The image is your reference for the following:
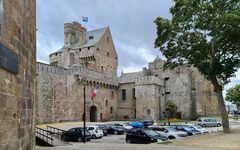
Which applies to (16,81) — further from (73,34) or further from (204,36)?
(73,34)

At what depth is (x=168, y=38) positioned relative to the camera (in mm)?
24578

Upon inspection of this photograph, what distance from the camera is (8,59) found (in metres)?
4.96

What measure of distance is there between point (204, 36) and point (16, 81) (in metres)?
20.5

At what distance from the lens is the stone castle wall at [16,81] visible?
4.79 meters

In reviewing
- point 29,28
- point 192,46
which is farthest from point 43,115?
point 29,28

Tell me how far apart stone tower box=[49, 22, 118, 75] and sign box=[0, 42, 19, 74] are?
53427 mm

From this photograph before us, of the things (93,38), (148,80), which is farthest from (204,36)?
(93,38)

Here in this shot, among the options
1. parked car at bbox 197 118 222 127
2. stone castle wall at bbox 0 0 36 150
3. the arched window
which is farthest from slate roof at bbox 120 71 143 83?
stone castle wall at bbox 0 0 36 150

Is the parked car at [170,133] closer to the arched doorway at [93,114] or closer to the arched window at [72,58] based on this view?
the arched doorway at [93,114]

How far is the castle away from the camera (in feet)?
139

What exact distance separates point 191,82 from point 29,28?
167 feet

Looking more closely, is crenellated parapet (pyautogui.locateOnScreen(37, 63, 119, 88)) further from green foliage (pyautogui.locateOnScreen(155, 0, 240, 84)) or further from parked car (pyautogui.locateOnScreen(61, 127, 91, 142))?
green foliage (pyautogui.locateOnScreen(155, 0, 240, 84))

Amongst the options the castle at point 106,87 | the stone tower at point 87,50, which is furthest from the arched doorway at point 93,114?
the stone tower at point 87,50

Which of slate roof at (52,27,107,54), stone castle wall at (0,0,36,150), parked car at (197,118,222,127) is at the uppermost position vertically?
slate roof at (52,27,107,54)
